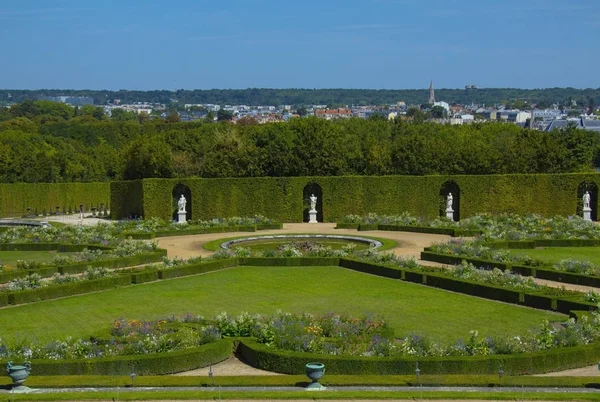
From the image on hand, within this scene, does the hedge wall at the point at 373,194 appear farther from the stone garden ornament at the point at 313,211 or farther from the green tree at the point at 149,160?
the green tree at the point at 149,160

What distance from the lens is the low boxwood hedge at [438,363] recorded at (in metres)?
17.9

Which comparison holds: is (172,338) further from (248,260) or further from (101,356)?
(248,260)

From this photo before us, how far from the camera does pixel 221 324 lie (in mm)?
20938

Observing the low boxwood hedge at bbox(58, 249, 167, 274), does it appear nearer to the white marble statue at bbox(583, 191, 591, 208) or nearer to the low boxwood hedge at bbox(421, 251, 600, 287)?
the low boxwood hedge at bbox(421, 251, 600, 287)

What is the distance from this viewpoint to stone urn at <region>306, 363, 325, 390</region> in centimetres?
1659

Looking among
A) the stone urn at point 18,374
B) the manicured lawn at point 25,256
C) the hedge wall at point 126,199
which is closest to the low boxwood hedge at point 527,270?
the manicured lawn at point 25,256

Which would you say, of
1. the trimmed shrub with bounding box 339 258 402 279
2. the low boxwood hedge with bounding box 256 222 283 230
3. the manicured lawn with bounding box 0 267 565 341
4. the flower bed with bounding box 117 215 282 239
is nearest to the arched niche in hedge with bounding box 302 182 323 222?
the flower bed with bounding box 117 215 282 239

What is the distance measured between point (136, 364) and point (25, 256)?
2088 cm

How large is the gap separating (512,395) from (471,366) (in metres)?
1.87

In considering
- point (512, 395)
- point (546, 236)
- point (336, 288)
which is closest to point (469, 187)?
point (546, 236)

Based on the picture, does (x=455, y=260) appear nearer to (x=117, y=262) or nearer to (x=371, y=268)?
(x=371, y=268)

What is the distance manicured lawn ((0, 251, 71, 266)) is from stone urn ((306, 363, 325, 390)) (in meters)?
21.3

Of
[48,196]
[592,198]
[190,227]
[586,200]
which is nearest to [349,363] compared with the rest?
[190,227]

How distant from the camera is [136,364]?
725 inches
